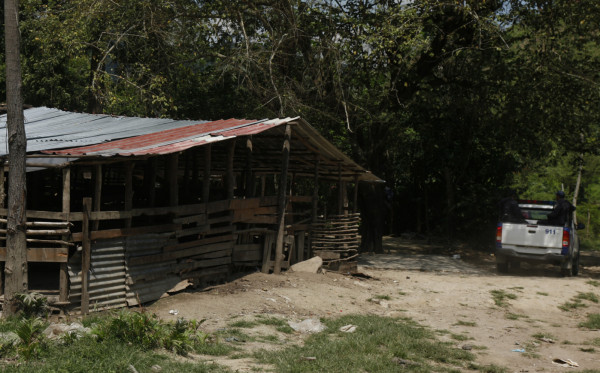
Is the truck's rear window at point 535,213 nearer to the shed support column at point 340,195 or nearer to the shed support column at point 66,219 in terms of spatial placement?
the shed support column at point 340,195

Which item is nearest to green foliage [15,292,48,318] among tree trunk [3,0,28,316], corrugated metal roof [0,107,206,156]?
tree trunk [3,0,28,316]

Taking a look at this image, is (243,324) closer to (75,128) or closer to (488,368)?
(488,368)

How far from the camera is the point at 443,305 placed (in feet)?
37.8

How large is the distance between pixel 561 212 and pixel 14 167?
1173 cm

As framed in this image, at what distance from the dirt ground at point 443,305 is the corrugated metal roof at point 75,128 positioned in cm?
315

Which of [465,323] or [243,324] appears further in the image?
[465,323]

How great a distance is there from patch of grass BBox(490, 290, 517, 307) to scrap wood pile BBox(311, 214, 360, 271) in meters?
3.16

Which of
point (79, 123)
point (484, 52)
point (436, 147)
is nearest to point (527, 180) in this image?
point (436, 147)

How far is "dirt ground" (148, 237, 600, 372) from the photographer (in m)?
8.27

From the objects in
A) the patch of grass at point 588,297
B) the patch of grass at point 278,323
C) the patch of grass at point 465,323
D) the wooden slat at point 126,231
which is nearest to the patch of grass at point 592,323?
the patch of grass at point 465,323

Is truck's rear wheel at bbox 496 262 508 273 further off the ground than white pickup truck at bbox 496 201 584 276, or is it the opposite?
white pickup truck at bbox 496 201 584 276

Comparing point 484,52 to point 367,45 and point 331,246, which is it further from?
point 331,246

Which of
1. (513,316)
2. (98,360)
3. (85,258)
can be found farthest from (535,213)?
(98,360)

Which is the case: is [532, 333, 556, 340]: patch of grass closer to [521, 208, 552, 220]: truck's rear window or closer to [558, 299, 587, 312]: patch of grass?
[558, 299, 587, 312]: patch of grass
